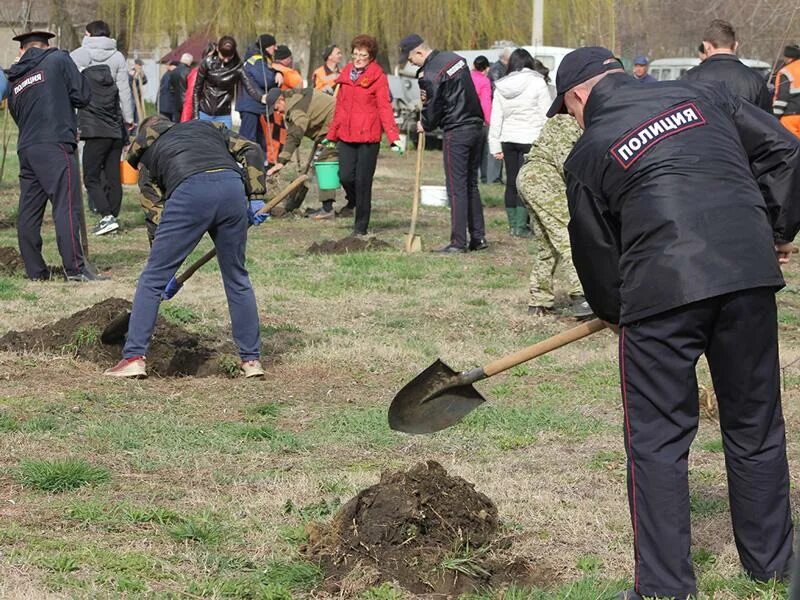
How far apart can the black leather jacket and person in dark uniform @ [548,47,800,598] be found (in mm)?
12306

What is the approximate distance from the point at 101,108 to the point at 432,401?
9.52m

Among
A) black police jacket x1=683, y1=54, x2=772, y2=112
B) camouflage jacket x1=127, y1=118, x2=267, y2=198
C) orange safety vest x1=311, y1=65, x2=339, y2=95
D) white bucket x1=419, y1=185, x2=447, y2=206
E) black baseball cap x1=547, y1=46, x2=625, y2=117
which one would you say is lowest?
white bucket x1=419, y1=185, x2=447, y2=206

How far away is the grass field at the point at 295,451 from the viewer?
4.68 m

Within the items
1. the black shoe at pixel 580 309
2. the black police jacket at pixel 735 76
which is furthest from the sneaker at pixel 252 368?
the black police jacket at pixel 735 76

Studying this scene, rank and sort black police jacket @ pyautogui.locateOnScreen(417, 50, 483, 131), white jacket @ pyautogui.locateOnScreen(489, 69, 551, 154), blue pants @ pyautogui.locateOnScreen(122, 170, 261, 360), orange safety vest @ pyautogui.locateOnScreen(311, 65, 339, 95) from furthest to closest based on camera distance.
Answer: orange safety vest @ pyautogui.locateOnScreen(311, 65, 339, 95) → white jacket @ pyautogui.locateOnScreen(489, 69, 551, 154) → black police jacket @ pyautogui.locateOnScreen(417, 50, 483, 131) → blue pants @ pyautogui.locateOnScreen(122, 170, 261, 360)

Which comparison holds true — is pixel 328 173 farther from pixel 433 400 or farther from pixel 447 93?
pixel 433 400

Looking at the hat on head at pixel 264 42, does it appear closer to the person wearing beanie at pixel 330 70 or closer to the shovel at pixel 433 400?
the person wearing beanie at pixel 330 70

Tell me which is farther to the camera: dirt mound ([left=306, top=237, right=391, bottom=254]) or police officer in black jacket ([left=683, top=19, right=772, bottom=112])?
dirt mound ([left=306, top=237, right=391, bottom=254])

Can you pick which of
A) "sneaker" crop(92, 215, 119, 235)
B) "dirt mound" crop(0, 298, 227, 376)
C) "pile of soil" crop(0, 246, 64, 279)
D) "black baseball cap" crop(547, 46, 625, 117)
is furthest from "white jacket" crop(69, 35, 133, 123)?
"black baseball cap" crop(547, 46, 625, 117)

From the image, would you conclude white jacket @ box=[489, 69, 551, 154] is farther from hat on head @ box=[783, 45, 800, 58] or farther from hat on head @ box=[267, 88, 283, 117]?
hat on head @ box=[267, 88, 283, 117]

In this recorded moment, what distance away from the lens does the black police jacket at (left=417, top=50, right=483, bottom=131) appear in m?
12.6

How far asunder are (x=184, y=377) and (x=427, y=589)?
3.66 m

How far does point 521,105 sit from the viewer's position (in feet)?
45.5

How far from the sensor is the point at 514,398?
750 centimetres
